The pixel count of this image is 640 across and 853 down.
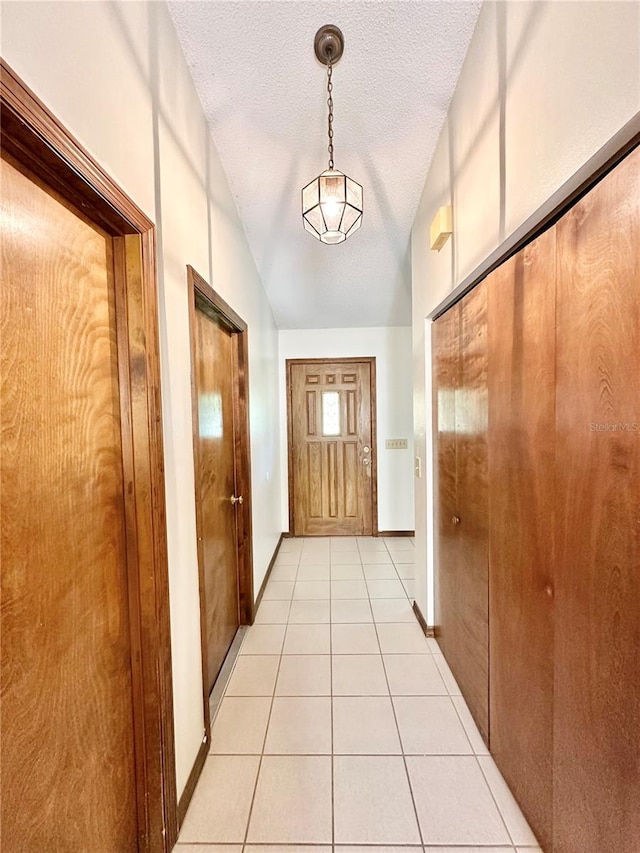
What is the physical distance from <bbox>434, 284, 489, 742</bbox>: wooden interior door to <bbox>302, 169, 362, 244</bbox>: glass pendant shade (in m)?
0.63

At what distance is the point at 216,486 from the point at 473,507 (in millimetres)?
1304

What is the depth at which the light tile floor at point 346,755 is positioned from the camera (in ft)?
3.98

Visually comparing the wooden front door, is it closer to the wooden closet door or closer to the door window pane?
the door window pane

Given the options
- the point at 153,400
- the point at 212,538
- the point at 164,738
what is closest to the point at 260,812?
the point at 164,738

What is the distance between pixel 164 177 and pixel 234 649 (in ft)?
7.89

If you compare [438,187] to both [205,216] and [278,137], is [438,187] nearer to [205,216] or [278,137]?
[278,137]

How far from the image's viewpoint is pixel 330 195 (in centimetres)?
141

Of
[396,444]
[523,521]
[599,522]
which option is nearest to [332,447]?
[396,444]

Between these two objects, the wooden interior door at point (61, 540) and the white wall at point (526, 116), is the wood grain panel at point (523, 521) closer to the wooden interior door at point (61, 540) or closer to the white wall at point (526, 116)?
the white wall at point (526, 116)

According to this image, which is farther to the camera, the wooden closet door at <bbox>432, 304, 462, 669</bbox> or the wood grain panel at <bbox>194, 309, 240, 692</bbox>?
the wooden closet door at <bbox>432, 304, 462, 669</bbox>

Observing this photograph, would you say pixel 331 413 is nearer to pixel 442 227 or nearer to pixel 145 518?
pixel 442 227

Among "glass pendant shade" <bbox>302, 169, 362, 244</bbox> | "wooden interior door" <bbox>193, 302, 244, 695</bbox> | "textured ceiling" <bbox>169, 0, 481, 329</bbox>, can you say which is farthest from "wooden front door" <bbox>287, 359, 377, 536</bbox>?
"glass pendant shade" <bbox>302, 169, 362, 244</bbox>

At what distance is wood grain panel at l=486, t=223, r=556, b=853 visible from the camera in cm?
109

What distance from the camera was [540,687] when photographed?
113cm
